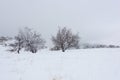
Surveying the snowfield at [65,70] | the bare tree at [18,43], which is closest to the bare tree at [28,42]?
the bare tree at [18,43]

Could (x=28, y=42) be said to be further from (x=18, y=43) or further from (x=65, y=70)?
(x=65, y=70)

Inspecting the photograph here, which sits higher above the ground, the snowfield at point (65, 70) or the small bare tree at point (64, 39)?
the small bare tree at point (64, 39)

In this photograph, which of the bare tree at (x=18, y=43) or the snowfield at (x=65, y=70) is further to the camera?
the bare tree at (x=18, y=43)

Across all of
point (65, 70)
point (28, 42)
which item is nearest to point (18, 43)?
point (28, 42)

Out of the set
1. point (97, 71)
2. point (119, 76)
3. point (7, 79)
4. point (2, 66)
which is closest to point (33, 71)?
point (7, 79)

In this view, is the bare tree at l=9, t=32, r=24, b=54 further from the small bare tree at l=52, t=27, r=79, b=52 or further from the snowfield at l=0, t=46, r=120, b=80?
the snowfield at l=0, t=46, r=120, b=80

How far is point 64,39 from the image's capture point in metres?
30.7

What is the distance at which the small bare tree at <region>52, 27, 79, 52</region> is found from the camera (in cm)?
3060

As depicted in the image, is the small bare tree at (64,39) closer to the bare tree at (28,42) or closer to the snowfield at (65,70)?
the bare tree at (28,42)

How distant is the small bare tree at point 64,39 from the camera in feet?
100

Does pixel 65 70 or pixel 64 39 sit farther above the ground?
pixel 64 39

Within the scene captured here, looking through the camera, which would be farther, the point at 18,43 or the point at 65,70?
the point at 18,43

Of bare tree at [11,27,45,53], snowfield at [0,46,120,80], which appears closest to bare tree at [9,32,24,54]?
bare tree at [11,27,45,53]

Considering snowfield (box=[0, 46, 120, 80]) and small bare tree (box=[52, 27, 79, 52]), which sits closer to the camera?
snowfield (box=[0, 46, 120, 80])
